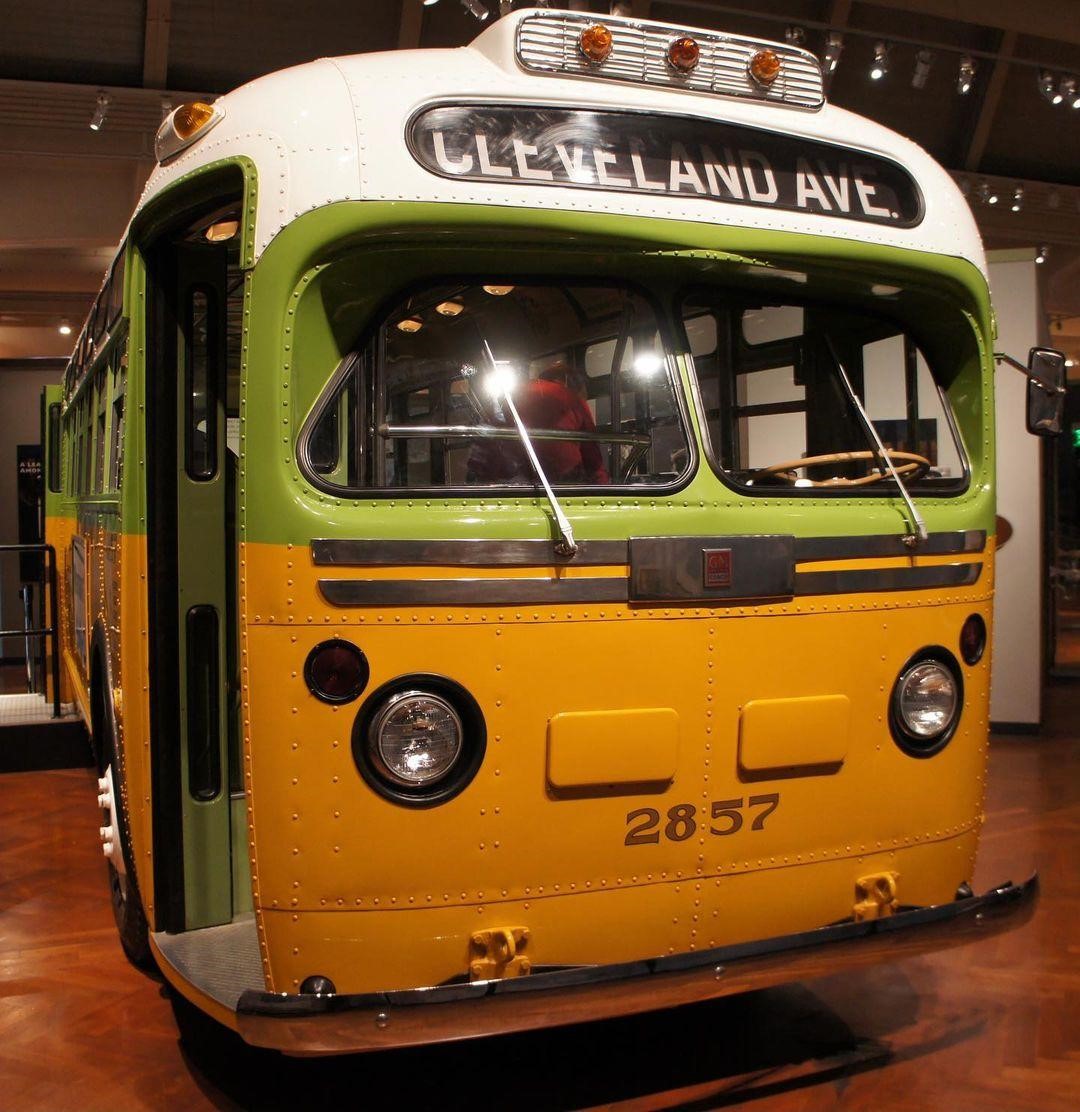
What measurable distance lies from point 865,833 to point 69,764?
5.48 meters

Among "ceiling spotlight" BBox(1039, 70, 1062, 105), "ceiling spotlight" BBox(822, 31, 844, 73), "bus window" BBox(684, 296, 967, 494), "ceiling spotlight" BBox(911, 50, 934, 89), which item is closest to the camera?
"bus window" BBox(684, 296, 967, 494)

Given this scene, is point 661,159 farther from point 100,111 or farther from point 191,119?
point 100,111

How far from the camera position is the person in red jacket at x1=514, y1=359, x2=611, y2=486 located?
115 inches

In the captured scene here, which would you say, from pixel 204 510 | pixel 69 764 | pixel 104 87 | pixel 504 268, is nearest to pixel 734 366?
pixel 504 268

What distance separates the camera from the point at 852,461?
11.2 feet

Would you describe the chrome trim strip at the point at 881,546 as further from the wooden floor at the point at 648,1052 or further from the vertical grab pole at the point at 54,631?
the vertical grab pole at the point at 54,631

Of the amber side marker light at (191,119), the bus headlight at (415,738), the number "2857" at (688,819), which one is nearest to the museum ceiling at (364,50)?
the amber side marker light at (191,119)

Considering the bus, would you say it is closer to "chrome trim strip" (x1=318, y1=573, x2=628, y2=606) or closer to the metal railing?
"chrome trim strip" (x1=318, y1=573, x2=628, y2=606)

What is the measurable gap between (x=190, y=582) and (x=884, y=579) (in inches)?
74.6

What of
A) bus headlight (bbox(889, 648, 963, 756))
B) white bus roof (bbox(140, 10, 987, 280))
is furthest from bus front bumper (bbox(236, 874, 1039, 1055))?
white bus roof (bbox(140, 10, 987, 280))

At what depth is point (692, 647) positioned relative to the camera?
9.45 feet

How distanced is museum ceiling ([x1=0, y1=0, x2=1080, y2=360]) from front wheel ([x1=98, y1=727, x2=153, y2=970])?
5989mm

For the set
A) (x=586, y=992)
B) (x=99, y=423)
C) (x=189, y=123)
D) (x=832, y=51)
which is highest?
(x=832, y=51)

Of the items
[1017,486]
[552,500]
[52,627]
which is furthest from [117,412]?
[1017,486]
